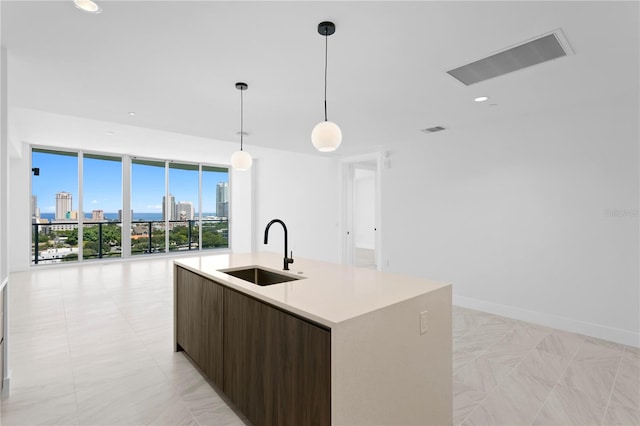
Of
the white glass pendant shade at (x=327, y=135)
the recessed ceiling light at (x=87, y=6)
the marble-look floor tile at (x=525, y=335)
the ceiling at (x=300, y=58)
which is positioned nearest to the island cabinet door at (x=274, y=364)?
the white glass pendant shade at (x=327, y=135)

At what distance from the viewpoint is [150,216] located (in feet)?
27.4

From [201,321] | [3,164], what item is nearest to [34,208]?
[3,164]

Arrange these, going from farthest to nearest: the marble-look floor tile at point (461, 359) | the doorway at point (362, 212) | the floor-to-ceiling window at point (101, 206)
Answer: the floor-to-ceiling window at point (101, 206)
the doorway at point (362, 212)
the marble-look floor tile at point (461, 359)

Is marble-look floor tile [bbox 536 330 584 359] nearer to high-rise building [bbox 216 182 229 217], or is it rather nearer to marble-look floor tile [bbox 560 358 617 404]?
marble-look floor tile [bbox 560 358 617 404]

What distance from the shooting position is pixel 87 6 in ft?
5.72

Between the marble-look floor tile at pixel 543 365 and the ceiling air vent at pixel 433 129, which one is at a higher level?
the ceiling air vent at pixel 433 129

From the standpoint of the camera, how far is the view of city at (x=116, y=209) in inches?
276

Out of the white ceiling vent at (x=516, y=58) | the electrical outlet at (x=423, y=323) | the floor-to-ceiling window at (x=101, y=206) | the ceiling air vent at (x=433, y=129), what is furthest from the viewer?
the floor-to-ceiling window at (x=101, y=206)

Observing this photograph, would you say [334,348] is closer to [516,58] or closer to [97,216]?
[516,58]

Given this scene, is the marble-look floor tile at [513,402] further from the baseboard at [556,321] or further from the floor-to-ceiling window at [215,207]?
the floor-to-ceiling window at [215,207]

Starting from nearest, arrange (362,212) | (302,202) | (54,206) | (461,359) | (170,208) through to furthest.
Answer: (461,359), (54,206), (302,202), (170,208), (362,212)

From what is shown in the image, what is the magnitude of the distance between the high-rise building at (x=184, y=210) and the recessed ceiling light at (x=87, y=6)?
7.52 metres

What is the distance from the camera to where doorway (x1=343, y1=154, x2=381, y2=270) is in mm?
5865

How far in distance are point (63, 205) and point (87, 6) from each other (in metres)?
7.10
